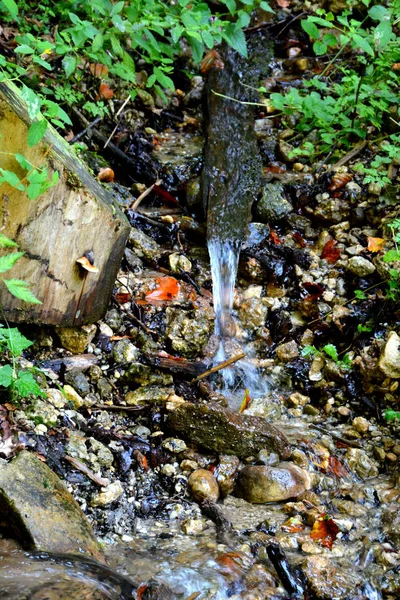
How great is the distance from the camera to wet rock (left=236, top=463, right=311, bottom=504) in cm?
317

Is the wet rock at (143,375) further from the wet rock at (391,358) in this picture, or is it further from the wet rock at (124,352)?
the wet rock at (391,358)

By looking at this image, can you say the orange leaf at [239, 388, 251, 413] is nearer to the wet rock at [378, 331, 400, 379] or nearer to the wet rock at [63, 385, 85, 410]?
the wet rock at [378, 331, 400, 379]

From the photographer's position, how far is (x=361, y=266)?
4594 millimetres

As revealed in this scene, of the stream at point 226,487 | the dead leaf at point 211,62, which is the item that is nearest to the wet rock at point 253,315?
the stream at point 226,487

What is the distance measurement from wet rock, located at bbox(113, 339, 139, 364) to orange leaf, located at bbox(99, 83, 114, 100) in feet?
10.1

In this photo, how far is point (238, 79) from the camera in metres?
6.94

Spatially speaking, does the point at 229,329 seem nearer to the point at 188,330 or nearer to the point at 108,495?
the point at 188,330

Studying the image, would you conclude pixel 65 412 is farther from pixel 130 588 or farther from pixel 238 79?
pixel 238 79

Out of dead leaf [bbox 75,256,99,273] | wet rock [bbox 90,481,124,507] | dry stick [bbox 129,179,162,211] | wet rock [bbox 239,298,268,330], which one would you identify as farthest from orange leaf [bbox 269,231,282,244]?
wet rock [bbox 90,481,124,507]

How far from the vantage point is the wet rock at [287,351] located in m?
4.39

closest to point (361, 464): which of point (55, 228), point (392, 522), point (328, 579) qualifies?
point (392, 522)

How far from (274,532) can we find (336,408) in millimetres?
1352

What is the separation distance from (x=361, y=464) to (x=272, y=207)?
258 cm

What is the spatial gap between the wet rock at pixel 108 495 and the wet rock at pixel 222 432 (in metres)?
0.61
